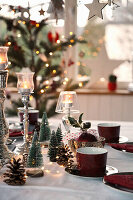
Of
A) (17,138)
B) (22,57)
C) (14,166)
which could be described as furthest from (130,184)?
(22,57)

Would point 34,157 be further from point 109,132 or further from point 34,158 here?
point 109,132

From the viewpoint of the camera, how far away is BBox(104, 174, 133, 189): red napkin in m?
0.84

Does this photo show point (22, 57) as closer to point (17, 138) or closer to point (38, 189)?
point (17, 138)

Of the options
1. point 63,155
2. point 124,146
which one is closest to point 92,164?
point 63,155

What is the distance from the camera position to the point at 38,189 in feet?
2.83

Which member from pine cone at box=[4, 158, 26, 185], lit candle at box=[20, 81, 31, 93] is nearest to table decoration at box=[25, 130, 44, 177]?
pine cone at box=[4, 158, 26, 185]

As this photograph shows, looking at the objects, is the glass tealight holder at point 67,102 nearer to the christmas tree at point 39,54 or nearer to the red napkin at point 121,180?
the red napkin at point 121,180

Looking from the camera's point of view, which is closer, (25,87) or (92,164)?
(92,164)

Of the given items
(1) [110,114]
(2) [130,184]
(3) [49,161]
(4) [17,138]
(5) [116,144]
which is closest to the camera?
(2) [130,184]

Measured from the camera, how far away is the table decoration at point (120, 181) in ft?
2.73

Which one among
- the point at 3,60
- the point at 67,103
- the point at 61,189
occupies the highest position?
the point at 3,60

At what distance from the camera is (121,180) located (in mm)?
857

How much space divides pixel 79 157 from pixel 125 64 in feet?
8.05

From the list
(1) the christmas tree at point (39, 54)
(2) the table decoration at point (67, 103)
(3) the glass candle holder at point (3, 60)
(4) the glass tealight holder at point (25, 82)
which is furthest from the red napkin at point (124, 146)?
(1) the christmas tree at point (39, 54)
